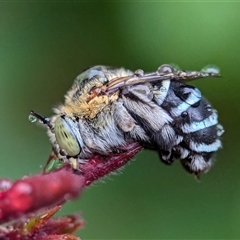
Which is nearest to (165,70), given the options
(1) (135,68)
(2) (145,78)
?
(2) (145,78)

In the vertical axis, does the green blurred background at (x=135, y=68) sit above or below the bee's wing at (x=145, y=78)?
above

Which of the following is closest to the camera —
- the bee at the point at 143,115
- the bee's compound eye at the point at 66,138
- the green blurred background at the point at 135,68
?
the bee's compound eye at the point at 66,138

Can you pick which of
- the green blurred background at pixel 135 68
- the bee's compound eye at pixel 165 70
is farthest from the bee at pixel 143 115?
the green blurred background at pixel 135 68

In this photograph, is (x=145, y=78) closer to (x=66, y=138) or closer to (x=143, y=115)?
(x=143, y=115)

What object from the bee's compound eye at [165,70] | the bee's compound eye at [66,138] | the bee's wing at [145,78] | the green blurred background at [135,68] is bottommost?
the bee's compound eye at [66,138]

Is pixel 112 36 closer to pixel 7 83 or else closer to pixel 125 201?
pixel 7 83

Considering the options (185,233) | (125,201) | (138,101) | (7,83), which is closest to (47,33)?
(7,83)

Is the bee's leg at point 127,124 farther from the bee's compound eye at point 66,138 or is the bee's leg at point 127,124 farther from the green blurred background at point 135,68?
the green blurred background at point 135,68
